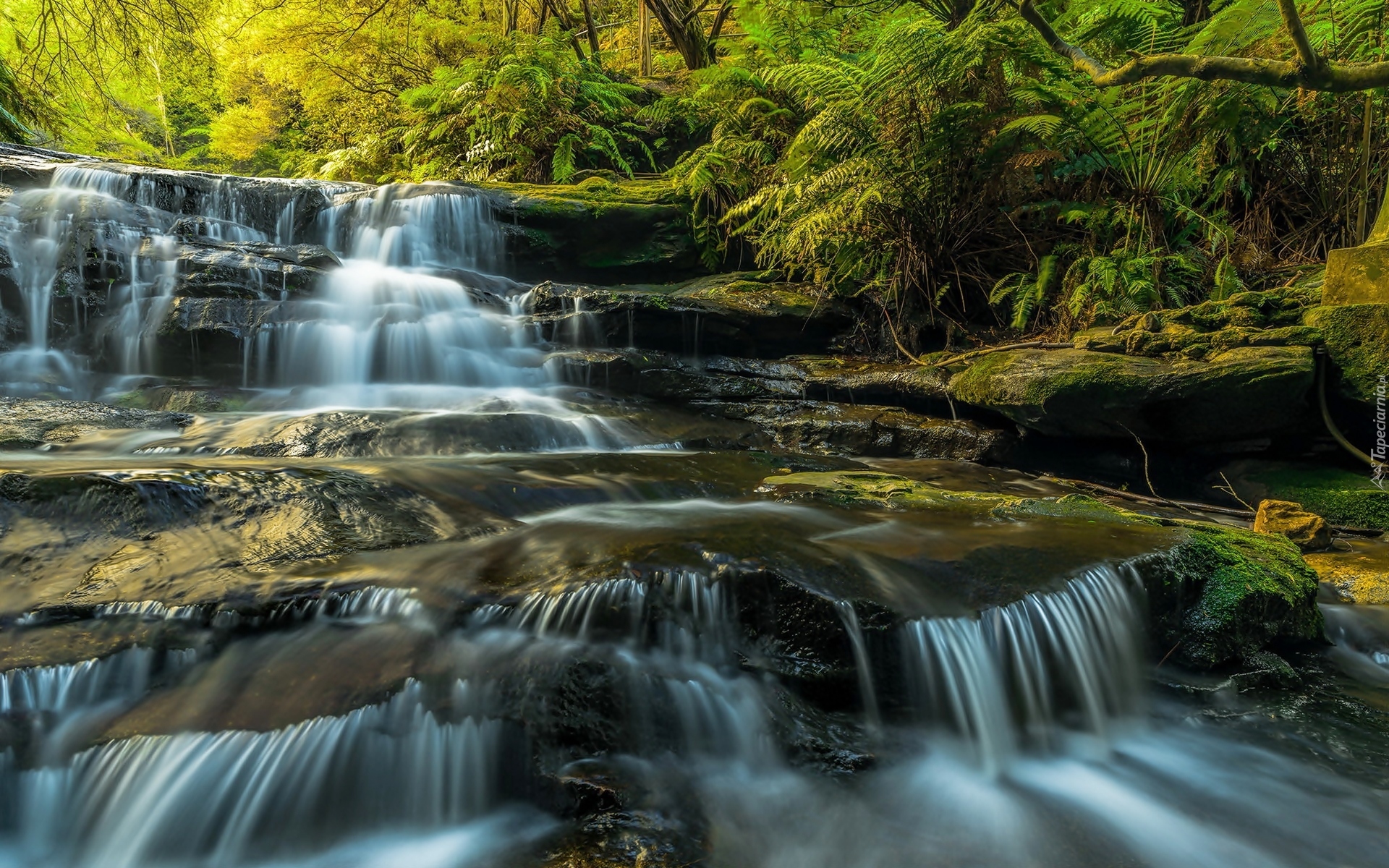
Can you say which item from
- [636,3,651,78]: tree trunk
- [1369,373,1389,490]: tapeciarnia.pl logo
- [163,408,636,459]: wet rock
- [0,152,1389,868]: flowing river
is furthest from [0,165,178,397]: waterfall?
[636,3,651,78]: tree trunk

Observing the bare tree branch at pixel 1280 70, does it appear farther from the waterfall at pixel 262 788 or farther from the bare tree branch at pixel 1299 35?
the waterfall at pixel 262 788

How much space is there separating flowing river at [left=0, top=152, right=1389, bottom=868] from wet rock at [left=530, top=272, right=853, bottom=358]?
3655 mm

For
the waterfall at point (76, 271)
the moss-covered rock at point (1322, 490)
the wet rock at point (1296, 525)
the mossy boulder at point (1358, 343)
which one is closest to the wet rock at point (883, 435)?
the moss-covered rock at point (1322, 490)

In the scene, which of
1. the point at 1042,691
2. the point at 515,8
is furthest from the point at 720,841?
the point at 515,8

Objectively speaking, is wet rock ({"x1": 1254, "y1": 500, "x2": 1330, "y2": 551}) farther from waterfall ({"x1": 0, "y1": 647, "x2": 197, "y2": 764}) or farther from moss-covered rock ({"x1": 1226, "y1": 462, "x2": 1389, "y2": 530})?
waterfall ({"x1": 0, "y1": 647, "x2": 197, "y2": 764})

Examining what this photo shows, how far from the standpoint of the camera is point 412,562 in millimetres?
2738

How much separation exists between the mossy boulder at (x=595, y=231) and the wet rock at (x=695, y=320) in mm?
1750

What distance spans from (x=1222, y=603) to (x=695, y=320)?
4999mm

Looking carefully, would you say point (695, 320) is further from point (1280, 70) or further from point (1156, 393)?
point (1280, 70)

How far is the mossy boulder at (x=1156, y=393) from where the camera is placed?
175 inches

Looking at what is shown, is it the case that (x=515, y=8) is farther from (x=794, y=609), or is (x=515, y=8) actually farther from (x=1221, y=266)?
(x=794, y=609)

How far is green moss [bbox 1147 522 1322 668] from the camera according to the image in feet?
9.56

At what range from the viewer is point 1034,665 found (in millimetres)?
2645

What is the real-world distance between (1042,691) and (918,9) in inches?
323
